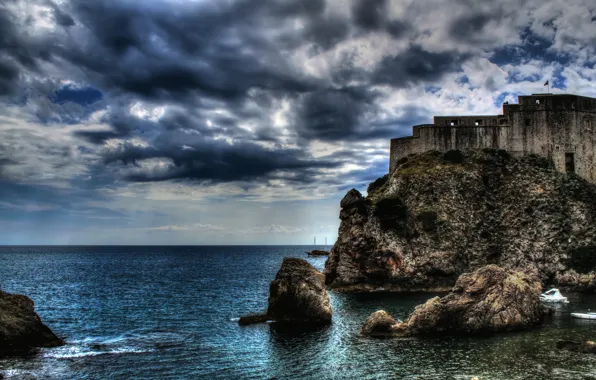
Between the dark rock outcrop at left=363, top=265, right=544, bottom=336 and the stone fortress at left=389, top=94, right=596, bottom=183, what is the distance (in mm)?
42804

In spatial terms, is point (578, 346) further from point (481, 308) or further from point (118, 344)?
point (118, 344)

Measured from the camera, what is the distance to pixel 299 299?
41.2 meters

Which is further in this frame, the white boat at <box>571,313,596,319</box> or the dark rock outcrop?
the white boat at <box>571,313,596,319</box>

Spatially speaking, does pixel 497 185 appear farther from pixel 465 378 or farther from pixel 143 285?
pixel 143 285

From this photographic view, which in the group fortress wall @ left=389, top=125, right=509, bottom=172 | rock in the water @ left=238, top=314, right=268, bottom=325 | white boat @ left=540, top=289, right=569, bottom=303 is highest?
fortress wall @ left=389, top=125, right=509, bottom=172

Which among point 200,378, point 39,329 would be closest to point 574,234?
point 200,378

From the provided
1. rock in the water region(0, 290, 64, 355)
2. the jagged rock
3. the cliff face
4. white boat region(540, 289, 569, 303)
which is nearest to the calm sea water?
white boat region(540, 289, 569, 303)

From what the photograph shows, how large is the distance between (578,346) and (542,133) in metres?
53.4

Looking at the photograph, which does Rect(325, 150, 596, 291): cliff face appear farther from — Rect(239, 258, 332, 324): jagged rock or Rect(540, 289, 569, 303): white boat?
Rect(239, 258, 332, 324): jagged rock

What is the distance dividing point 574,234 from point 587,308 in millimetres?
21819

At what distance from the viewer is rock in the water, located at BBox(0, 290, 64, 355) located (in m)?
30.7

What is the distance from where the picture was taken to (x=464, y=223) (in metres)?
67.4

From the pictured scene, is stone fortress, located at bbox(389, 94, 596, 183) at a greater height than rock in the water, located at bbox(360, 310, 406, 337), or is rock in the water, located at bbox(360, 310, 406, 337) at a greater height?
stone fortress, located at bbox(389, 94, 596, 183)

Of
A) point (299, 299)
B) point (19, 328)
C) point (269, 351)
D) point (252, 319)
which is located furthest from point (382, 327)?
point (19, 328)
